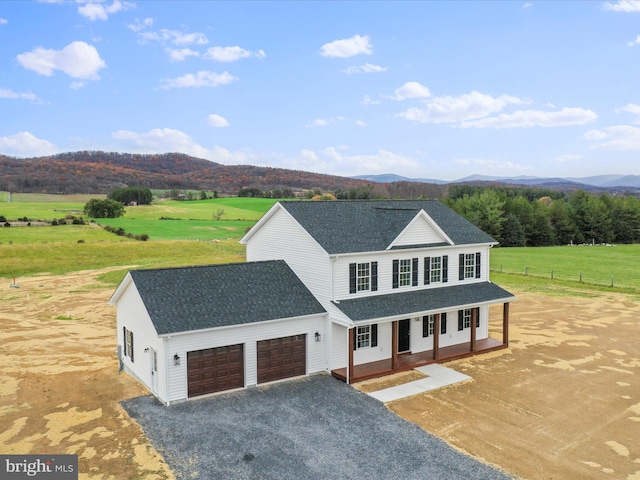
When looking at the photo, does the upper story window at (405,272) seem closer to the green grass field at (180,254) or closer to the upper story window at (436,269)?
the upper story window at (436,269)

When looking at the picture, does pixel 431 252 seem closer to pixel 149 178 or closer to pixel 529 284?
pixel 529 284

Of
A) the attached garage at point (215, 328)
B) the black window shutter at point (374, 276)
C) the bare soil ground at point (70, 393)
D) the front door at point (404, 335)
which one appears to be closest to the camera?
the bare soil ground at point (70, 393)

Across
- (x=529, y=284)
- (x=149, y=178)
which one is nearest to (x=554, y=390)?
(x=529, y=284)

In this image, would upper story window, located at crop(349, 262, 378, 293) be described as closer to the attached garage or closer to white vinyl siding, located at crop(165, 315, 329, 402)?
the attached garage

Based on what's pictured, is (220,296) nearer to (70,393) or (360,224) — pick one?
(70,393)

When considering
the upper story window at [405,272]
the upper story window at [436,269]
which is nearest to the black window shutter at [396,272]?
the upper story window at [405,272]

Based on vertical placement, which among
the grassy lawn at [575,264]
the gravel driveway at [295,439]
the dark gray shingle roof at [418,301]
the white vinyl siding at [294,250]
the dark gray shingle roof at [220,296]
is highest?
the white vinyl siding at [294,250]

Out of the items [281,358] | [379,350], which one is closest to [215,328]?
[281,358]
